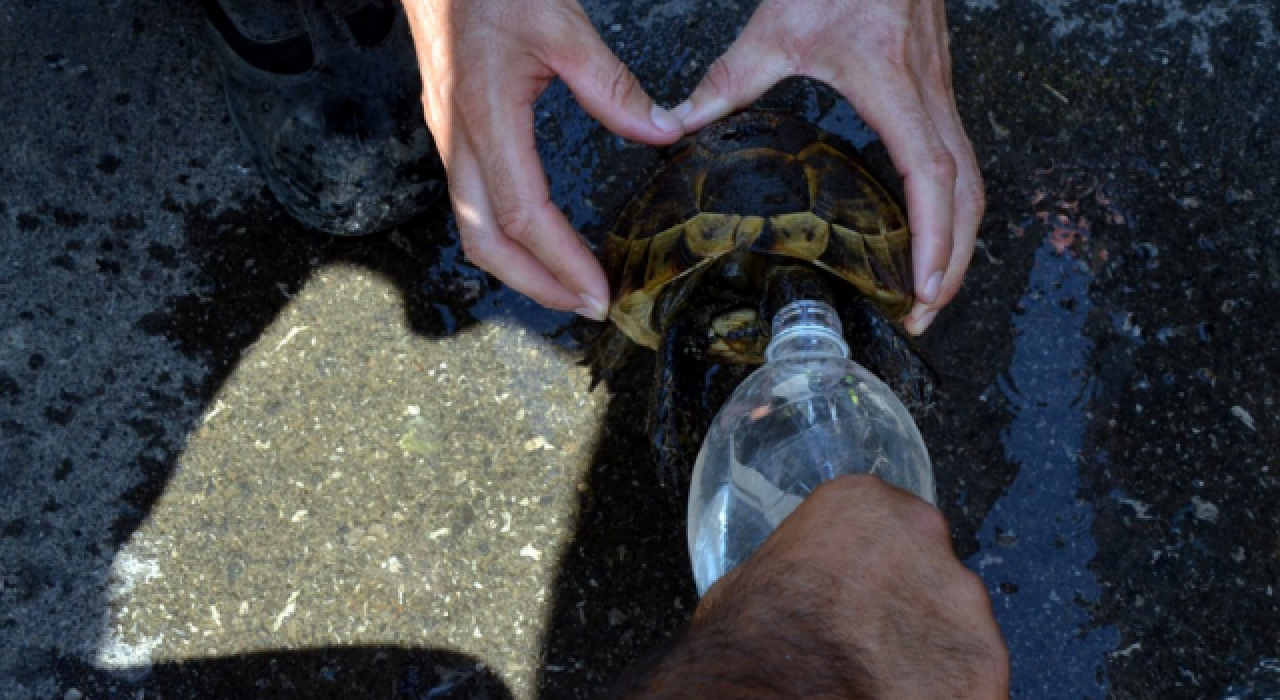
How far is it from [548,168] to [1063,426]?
1.29 metres

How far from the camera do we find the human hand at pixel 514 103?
1.68 meters

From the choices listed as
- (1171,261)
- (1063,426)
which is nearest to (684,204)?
(1063,426)

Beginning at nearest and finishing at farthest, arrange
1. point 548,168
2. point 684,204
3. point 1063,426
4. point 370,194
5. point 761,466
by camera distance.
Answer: point 761,466 → point 684,204 → point 1063,426 → point 370,194 → point 548,168

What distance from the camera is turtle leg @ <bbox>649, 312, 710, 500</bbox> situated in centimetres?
197

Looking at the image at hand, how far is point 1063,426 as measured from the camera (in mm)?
2148

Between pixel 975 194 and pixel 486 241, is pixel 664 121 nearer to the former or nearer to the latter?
pixel 486 241

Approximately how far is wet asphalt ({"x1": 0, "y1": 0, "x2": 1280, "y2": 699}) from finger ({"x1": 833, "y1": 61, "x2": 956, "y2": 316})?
51 centimetres

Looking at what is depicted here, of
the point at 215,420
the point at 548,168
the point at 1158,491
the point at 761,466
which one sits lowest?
the point at 215,420

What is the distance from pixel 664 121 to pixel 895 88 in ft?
1.37

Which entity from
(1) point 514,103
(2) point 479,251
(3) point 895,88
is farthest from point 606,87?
(3) point 895,88

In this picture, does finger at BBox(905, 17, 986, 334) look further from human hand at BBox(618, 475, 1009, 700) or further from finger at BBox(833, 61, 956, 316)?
human hand at BBox(618, 475, 1009, 700)

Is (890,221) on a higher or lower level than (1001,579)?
higher

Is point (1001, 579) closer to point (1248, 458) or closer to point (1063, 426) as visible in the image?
point (1063, 426)

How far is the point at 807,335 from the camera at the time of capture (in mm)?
1646
